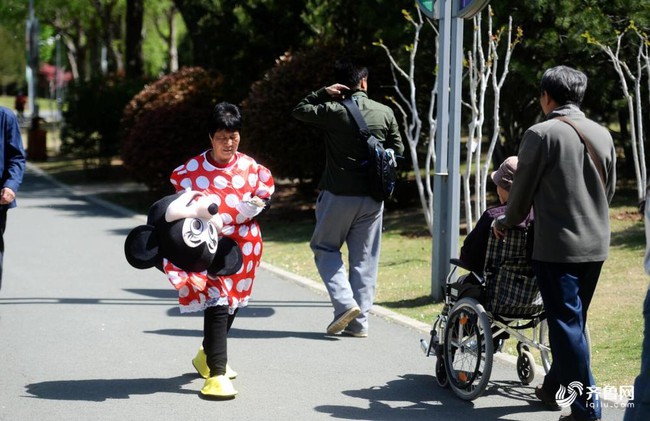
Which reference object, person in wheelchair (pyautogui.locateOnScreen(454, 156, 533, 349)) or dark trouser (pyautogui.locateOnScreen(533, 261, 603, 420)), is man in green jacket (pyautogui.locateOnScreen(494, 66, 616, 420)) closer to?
dark trouser (pyautogui.locateOnScreen(533, 261, 603, 420))

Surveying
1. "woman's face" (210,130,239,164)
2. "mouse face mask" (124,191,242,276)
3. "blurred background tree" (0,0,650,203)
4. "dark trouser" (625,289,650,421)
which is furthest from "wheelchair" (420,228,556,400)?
"blurred background tree" (0,0,650,203)

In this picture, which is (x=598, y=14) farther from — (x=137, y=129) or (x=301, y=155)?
(x=137, y=129)

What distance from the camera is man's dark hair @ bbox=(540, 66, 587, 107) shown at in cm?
517

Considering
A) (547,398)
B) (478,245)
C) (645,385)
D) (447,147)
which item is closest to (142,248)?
(478,245)

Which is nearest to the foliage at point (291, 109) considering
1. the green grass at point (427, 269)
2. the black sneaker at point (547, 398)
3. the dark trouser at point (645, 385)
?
the green grass at point (427, 269)

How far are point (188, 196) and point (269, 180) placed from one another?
618 millimetres

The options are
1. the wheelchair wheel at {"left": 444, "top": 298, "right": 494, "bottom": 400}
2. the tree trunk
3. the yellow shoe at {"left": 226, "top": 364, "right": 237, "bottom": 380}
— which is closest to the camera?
the wheelchair wheel at {"left": 444, "top": 298, "right": 494, "bottom": 400}

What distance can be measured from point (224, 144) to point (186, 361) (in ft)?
5.44

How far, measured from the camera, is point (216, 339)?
5.89m

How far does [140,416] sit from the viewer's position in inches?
220

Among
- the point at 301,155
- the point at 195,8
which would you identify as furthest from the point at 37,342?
the point at 195,8

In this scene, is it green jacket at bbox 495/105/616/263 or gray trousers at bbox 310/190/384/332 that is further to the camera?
gray trousers at bbox 310/190/384/332

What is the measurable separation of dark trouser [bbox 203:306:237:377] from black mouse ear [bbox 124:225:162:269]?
464 mm

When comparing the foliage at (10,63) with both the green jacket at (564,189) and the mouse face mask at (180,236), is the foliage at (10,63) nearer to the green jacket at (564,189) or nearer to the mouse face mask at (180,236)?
the mouse face mask at (180,236)
